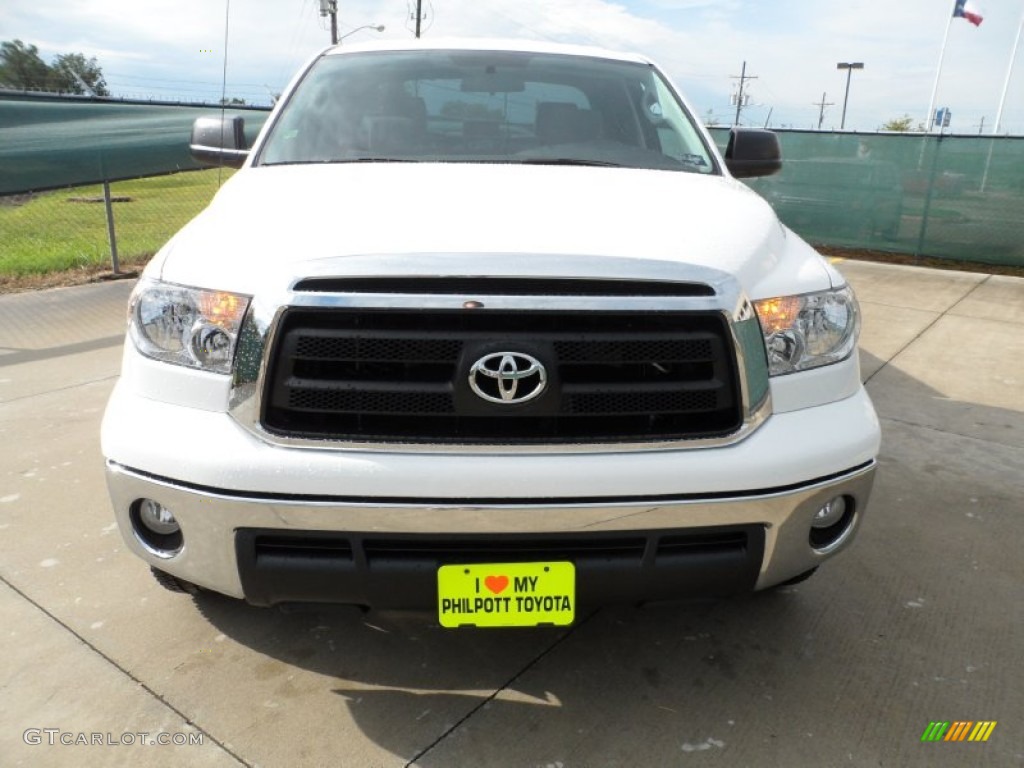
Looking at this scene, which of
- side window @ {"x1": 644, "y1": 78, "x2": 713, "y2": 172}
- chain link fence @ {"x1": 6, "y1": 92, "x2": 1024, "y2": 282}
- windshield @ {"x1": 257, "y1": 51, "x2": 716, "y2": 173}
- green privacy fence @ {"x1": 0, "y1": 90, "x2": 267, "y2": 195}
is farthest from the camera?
chain link fence @ {"x1": 6, "y1": 92, "x2": 1024, "y2": 282}

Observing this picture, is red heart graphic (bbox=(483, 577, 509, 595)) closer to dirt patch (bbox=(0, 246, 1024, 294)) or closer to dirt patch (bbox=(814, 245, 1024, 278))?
dirt patch (bbox=(0, 246, 1024, 294))

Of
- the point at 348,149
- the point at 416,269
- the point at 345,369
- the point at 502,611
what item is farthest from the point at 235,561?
the point at 348,149

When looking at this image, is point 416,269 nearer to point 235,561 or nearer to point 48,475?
point 235,561

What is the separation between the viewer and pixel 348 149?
3064 millimetres

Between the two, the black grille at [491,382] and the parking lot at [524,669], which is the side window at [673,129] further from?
the parking lot at [524,669]

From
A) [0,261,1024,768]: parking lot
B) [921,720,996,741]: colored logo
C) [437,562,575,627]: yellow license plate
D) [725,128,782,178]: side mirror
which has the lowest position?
[0,261,1024,768]: parking lot

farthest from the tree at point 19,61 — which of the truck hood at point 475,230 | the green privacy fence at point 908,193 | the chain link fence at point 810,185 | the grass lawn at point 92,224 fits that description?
the truck hood at point 475,230

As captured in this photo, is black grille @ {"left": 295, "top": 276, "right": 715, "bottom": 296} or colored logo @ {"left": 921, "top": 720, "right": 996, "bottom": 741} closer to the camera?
black grille @ {"left": 295, "top": 276, "right": 715, "bottom": 296}

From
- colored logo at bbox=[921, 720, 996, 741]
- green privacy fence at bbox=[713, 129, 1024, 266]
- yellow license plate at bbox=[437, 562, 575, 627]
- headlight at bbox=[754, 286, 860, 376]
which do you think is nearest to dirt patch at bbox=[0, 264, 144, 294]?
yellow license plate at bbox=[437, 562, 575, 627]

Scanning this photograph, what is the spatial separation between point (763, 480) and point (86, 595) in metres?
2.29

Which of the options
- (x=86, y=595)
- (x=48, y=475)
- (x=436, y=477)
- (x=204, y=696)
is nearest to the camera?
(x=436, y=477)

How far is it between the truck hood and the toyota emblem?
210mm

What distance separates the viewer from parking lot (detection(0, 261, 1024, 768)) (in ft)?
6.95

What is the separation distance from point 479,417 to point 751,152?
7.98 ft
